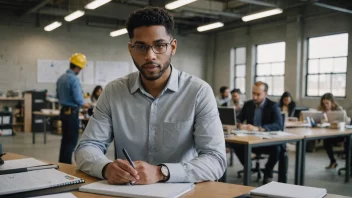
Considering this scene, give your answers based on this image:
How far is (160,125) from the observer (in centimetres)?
154

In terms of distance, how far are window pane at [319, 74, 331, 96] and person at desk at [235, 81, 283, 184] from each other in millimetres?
5264

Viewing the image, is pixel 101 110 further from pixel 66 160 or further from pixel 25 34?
pixel 25 34

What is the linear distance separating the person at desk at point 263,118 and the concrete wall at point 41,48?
7464mm

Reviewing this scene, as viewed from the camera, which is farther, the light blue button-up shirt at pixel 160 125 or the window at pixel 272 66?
the window at pixel 272 66

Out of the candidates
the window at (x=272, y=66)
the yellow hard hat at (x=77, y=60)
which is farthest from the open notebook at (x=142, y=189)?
the window at (x=272, y=66)

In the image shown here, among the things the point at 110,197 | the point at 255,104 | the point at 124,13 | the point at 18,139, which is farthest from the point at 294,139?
the point at 124,13

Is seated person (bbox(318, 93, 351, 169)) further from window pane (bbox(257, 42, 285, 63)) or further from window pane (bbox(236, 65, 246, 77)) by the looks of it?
window pane (bbox(236, 65, 246, 77))

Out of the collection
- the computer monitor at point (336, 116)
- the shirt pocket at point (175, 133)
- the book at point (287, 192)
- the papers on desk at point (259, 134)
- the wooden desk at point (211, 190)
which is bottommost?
the papers on desk at point (259, 134)

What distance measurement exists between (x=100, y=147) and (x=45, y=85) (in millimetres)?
9378

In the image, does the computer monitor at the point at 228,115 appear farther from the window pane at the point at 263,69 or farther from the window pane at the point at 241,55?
the window pane at the point at 241,55

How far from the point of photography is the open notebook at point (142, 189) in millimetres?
1104

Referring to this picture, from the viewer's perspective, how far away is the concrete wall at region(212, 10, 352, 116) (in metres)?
8.52

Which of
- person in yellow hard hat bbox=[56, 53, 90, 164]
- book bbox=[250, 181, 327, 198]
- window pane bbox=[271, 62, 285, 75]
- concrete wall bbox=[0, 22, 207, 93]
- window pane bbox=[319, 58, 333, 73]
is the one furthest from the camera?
window pane bbox=[271, 62, 285, 75]

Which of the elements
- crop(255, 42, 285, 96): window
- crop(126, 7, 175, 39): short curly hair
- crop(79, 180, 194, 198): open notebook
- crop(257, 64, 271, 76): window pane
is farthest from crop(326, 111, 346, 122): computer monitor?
crop(257, 64, 271, 76): window pane
